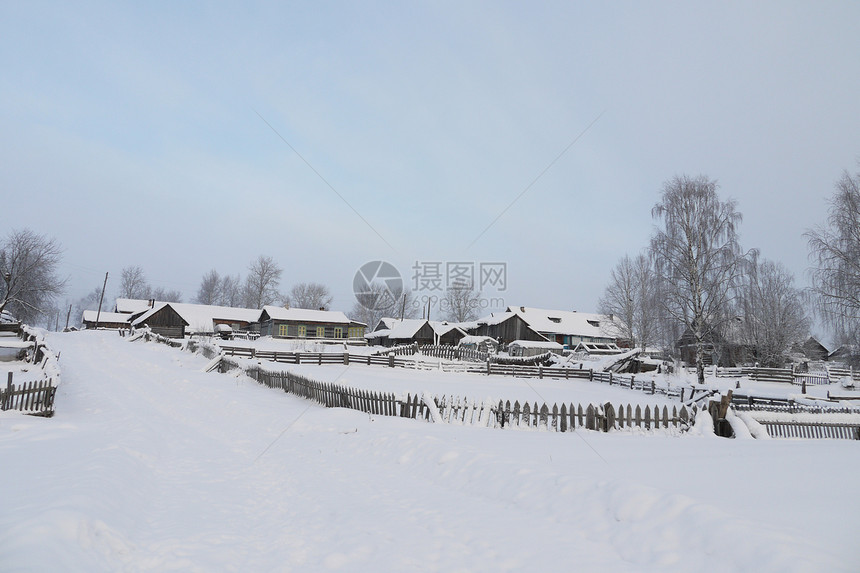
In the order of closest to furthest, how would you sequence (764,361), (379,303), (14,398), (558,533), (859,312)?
(558,533)
(14,398)
(859,312)
(764,361)
(379,303)

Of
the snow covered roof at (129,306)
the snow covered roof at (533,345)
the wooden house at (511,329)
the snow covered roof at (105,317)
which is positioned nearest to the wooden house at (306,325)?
the wooden house at (511,329)

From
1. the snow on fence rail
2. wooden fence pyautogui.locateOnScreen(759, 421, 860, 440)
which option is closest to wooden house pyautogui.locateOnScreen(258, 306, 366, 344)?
the snow on fence rail

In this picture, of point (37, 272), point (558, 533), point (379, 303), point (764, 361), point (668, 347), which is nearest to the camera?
point (558, 533)

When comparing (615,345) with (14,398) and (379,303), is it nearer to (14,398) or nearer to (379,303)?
(379,303)

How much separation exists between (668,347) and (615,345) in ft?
110

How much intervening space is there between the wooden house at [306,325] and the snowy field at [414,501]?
49885mm

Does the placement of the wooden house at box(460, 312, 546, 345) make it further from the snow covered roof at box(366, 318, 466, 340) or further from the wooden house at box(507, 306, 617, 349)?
the snow covered roof at box(366, 318, 466, 340)

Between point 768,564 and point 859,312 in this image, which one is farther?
point 859,312

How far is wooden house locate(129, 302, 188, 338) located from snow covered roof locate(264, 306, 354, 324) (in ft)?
40.4

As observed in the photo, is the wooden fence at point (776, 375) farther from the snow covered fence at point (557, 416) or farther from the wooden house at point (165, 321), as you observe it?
the wooden house at point (165, 321)

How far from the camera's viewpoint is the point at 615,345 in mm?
62406

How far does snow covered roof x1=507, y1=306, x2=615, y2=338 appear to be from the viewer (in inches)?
2635

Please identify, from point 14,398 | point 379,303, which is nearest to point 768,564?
point 14,398

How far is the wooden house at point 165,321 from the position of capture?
211 ft
